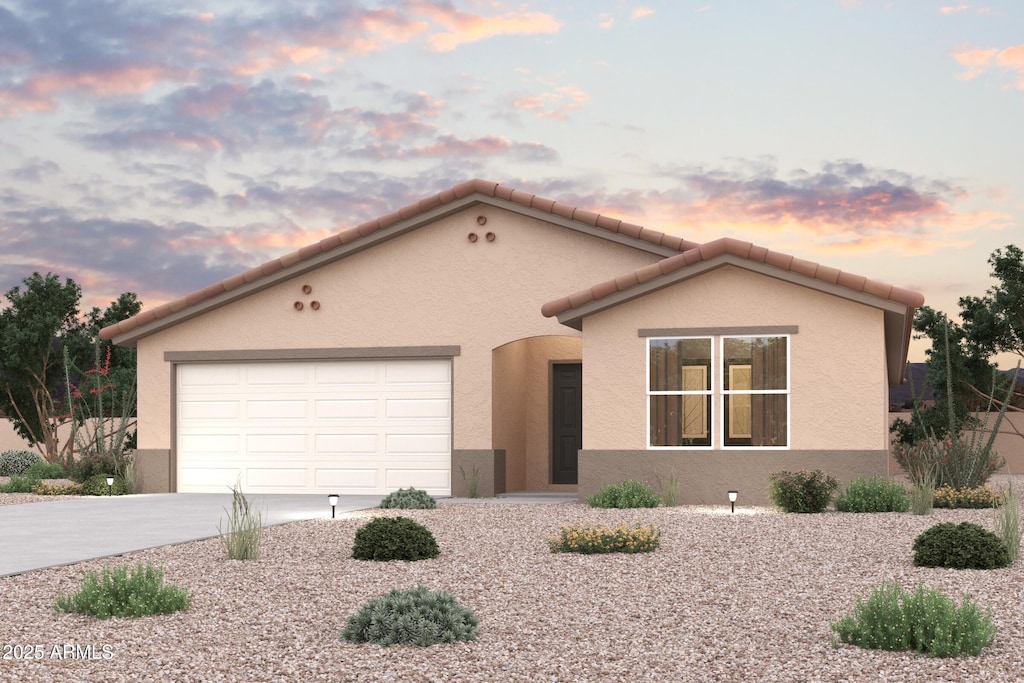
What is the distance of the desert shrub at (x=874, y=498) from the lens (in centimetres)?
1506

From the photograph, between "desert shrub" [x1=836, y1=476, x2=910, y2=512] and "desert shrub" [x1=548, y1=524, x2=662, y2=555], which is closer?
"desert shrub" [x1=548, y1=524, x2=662, y2=555]

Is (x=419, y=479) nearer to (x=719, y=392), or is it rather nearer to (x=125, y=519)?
(x=719, y=392)

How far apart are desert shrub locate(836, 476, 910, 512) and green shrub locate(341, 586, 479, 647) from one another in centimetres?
880

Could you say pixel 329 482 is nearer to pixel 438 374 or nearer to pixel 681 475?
pixel 438 374

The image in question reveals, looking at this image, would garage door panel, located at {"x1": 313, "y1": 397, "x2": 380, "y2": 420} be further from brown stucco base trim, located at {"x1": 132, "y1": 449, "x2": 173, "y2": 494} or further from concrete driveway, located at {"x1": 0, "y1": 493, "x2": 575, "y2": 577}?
brown stucco base trim, located at {"x1": 132, "y1": 449, "x2": 173, "y2": 494}

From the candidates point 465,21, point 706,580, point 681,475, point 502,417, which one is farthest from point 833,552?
point 465,21

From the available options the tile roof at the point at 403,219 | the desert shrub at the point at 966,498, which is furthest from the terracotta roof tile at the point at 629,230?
the desert shrub at the point at 966,498

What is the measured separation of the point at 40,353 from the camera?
101 feet

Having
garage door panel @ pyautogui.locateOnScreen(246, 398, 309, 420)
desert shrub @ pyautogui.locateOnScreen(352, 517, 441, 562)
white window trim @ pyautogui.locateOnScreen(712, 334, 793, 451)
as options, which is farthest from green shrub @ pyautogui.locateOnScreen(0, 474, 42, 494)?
white window trim @ pyautogui.locateOnScreen(712, 334, 793, 451)

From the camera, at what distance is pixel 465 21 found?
19.5 meters

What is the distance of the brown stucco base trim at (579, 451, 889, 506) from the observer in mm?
16547

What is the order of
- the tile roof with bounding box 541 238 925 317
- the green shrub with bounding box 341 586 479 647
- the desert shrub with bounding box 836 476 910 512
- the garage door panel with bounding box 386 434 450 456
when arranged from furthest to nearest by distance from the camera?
1. the garage door panel with bounding box 386 434 450 456
2. the tile roof with bounding box 541 238 925 317
3. the desert shrub with bounding box 836 476 910 512
4. the green shrub with bounding box 341 586 479 647

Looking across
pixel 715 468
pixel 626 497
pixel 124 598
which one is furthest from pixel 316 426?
pixel 124 598

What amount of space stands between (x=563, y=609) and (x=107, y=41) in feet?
52.8
